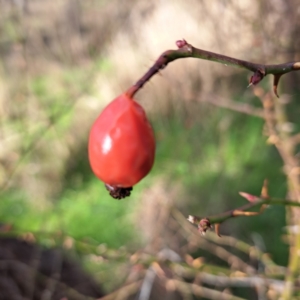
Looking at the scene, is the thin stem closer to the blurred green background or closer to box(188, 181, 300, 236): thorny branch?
box(188, 181, 300, 236): thorny branch

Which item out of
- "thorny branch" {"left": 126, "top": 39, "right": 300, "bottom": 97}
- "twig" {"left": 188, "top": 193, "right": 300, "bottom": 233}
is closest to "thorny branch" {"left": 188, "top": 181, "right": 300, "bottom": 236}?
"twig" {"left": 188, "top": 193, "right": 300, "bottom": 233}

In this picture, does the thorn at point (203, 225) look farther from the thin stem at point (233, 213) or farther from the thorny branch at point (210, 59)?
the thorny branch at point (210, 59)

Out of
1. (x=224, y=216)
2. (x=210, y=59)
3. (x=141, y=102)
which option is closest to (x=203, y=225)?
(x=224, y=216)

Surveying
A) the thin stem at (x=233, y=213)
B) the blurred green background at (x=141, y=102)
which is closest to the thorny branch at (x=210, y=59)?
the thin stem at (x=233, y=213)

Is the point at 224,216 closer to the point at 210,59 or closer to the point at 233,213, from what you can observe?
the point at 233,213

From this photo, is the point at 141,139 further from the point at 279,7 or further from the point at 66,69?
the point at 66,69

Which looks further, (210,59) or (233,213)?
(233,213)

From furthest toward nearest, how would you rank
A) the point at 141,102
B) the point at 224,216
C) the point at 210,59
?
the point at 141,102 < the point at 224,216 < the point at 210,59

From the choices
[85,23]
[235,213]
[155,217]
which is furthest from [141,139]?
[85,23]
